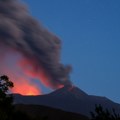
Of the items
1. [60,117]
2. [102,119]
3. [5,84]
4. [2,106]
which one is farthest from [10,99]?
[60,117]

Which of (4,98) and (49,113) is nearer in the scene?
(4,98)

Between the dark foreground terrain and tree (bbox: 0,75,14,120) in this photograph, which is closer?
tree (bbox: 0,75,14,120)

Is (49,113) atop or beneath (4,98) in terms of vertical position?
atop

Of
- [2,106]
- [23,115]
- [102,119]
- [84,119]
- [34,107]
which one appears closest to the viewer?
[102,119]

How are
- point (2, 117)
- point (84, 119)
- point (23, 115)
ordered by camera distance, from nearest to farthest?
point (2, 117), point (23, 115), point (84, 119)

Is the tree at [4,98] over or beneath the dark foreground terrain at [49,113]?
beneath

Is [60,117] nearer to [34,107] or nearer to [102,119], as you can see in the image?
[34,107]

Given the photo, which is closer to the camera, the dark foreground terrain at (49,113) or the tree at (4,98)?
the tree at (4,98)

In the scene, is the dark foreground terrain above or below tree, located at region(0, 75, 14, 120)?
above

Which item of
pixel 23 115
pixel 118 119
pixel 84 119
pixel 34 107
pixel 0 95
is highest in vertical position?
pixel 34 107

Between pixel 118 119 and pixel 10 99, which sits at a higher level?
pixel 10 99

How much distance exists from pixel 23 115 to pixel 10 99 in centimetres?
1732

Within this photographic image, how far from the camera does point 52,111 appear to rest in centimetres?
12650

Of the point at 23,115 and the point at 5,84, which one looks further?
the point at 23,115
